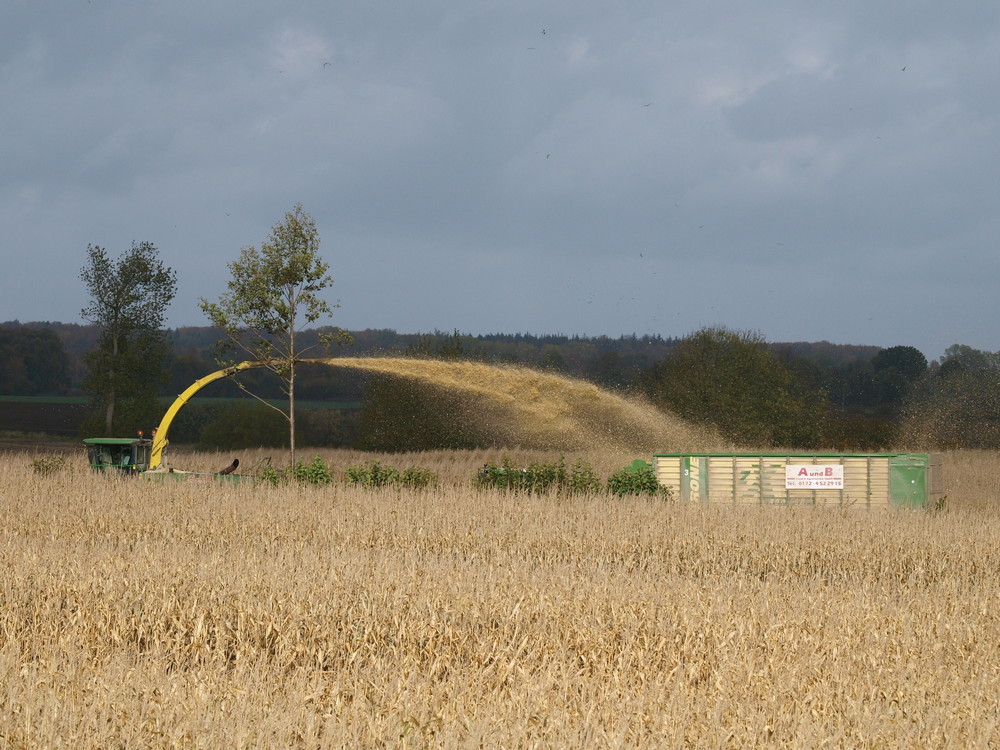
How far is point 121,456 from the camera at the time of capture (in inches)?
787

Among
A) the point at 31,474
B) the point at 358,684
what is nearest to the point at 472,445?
the point at 31,474

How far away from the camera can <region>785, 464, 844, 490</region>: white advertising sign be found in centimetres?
2070

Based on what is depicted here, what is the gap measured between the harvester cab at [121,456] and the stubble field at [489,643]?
3.73 metres

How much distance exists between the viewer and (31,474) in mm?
20719

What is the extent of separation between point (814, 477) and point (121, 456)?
1435cm

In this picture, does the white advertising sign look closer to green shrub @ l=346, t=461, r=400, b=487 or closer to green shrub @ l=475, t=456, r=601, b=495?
green shrub @ l=475, t=456, r=601, b=495

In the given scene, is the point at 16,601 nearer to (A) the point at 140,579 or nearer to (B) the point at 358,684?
(A) the point at 140,579

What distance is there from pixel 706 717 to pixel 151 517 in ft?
41.0

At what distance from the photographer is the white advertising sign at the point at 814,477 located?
20.7 m

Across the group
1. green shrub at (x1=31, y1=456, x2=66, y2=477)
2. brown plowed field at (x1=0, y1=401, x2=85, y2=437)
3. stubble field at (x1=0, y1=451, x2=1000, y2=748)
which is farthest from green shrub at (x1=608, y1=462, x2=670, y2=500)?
brown plowed field at (x1=0, y1=401, x2=85, y2=437)

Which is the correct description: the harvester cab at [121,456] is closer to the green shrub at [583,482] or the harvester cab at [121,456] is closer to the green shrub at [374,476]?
the green shrub at [374,476]

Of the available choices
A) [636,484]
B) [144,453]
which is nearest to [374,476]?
[144,453]

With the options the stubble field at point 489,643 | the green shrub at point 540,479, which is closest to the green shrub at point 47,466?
the stubble field at point 489,643

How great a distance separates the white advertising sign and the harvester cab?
13.3 metres
